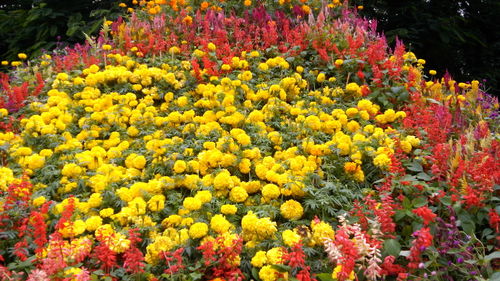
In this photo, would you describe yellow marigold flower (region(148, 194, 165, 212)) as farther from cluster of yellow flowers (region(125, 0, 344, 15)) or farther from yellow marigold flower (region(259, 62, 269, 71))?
cluster of yellow flowers (region(125, 0, 344, 15))

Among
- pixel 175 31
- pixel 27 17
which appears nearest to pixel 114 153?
pixel 175 31

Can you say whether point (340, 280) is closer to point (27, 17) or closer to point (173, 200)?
point (173, 200)

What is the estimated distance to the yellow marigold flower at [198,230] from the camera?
2389 mm

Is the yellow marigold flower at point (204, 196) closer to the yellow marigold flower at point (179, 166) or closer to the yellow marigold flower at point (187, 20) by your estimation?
the yellow marigold flower at point (179, 166)

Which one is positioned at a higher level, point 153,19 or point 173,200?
point 153,19

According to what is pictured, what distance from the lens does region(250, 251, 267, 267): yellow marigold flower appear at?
224 centimetres

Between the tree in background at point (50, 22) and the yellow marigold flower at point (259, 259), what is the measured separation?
530 cm

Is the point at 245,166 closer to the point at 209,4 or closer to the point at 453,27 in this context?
the point at 209,4

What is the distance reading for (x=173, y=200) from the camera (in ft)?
9.18

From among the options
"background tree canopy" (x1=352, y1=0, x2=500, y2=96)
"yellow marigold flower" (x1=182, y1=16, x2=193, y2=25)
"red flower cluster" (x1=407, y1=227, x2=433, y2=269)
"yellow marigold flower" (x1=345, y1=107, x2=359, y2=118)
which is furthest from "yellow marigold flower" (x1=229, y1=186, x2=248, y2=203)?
"background tree canopy" (x1=352, y1=0, x2=500, y2=96)

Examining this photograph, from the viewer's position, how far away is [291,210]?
263cm

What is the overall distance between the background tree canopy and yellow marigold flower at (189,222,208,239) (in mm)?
5063

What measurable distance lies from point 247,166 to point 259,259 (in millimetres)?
863

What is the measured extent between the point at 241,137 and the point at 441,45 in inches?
192
